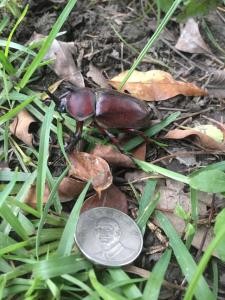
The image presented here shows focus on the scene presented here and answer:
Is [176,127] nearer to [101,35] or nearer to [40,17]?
[101,35]

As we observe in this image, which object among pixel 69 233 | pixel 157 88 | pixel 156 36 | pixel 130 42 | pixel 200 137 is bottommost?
pixel 69 233

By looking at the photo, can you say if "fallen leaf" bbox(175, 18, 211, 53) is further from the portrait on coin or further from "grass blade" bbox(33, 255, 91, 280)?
"grass blade" bbox(33, 255, 91, 280)

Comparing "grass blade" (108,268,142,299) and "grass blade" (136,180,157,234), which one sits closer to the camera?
"grass blade" (108,268,142,299)

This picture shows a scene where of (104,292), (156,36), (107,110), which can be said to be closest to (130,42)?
(156,36)

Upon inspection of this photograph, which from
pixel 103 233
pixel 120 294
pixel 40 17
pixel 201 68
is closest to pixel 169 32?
pixel 201 68

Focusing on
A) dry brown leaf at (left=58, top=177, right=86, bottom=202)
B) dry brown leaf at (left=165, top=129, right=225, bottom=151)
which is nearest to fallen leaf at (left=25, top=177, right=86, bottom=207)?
dry brown leaf at (left=58, top=177, right=86, bottom=202)

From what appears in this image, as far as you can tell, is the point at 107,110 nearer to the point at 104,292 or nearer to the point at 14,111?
the point at 14,111
